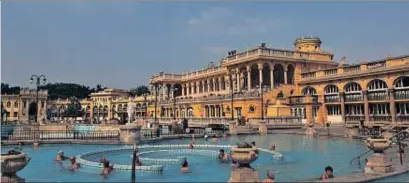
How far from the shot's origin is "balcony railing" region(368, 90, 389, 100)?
3491cm

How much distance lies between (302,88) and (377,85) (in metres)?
10.9

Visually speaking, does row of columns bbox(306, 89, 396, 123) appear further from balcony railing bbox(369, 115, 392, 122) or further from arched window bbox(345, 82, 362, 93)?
arched window bbox(345, 82, 362, 93)

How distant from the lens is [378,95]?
3575cm

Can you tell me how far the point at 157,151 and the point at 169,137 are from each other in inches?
330

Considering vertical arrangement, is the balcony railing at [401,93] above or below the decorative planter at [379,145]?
above

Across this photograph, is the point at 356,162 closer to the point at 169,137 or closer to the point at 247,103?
the point at 169,137

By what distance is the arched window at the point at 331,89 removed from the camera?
40719mm

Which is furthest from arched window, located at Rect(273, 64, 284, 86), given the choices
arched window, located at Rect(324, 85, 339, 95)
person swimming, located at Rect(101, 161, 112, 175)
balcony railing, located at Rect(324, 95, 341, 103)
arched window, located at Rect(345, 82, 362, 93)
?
person swimming, located at Rect(101, 161, 112, 175)

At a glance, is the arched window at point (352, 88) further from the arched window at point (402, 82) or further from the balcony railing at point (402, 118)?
the balcony railing at point (402, 118)

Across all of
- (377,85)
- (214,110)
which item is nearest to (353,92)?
(377,85)

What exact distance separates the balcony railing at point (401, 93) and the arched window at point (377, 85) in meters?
1.16

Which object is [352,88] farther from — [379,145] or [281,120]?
[379,145]

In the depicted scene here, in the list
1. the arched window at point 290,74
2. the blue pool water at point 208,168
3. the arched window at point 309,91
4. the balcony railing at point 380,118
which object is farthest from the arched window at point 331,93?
the blue pool water at point 208,168

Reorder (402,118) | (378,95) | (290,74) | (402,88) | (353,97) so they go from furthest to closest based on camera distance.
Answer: (290,74) → (353,97) → (378,95) → (402,88) → (402,118)
